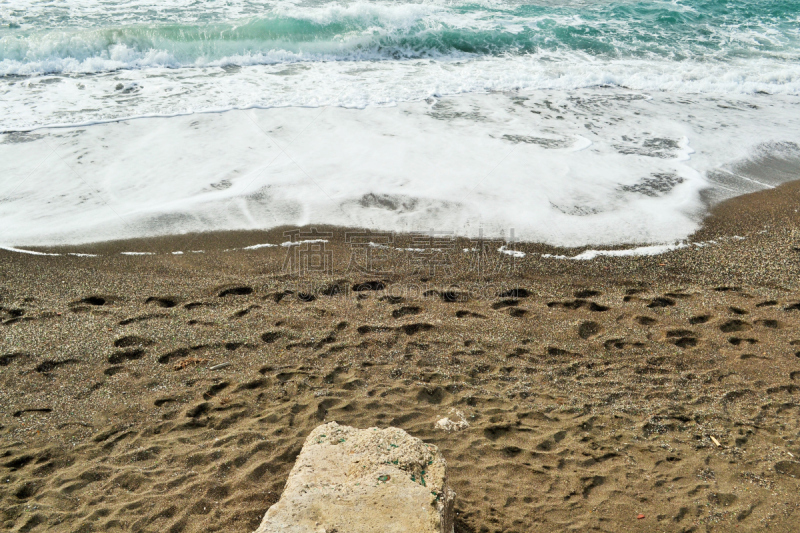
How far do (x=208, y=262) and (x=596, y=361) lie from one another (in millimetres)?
3418

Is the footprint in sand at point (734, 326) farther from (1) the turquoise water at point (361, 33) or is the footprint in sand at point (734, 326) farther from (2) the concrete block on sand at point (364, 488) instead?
(1) the turquoise water at point (361, 33)

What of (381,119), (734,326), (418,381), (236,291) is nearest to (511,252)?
(734,326)

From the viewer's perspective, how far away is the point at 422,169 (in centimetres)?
637

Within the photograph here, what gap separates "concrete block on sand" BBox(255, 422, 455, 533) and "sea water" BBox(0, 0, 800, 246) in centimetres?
311

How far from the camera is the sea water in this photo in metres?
5.64

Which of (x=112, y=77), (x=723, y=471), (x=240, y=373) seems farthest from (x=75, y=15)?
(x=723, y=471)

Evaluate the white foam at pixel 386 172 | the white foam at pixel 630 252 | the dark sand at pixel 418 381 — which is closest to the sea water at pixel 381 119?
the white foam at pixel 386 172

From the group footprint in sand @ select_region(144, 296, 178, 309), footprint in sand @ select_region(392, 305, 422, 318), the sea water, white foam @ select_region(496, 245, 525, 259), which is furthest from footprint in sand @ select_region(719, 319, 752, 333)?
footprint in sand @ select_region(144, 296, 178, 309)

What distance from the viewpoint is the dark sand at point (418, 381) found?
2.68 m

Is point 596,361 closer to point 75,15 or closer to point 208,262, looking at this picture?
point 208,262

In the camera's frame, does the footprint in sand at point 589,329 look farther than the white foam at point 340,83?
No

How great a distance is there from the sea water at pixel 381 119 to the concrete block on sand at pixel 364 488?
3.11 m

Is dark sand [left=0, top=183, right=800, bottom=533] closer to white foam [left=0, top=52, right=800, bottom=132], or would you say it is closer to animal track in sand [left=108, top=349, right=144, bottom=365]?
animal track in sand [left=108, top=349, right=144, bottom=365]

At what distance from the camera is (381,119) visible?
7699 millimetres
